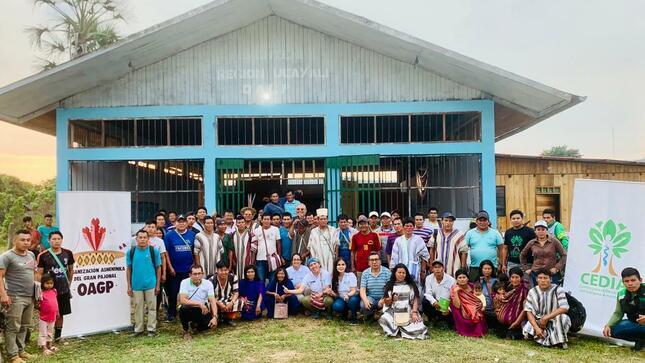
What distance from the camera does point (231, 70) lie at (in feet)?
34.3

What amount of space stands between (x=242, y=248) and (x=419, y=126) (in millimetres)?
5960

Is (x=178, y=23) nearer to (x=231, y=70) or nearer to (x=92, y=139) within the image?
(x=231, y=70)

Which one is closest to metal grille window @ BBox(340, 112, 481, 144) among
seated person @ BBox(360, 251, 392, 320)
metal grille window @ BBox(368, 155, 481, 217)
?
metal grille window @ BBox(368, 155, 481, 217)

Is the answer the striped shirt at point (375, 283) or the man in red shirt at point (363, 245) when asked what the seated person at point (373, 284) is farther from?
the man in red shirt at point (363, 245)

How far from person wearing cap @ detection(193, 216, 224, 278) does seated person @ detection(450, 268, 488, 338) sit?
3080 mm

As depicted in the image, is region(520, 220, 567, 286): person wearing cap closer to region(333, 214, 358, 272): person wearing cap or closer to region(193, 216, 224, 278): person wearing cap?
region(333, 214, 358, 272): person wearing cap

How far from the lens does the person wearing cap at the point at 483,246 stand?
6488 mm

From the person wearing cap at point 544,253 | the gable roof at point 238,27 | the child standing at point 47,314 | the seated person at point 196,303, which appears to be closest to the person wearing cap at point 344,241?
the seated person at point 196,303

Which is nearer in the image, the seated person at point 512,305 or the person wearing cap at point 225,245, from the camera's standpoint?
the seated person at point 512,305

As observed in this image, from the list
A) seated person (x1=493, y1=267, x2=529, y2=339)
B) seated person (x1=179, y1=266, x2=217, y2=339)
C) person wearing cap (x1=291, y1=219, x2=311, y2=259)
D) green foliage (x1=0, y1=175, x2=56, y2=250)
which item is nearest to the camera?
seated person (x1=493, y1=267, x2=529, y2=339)

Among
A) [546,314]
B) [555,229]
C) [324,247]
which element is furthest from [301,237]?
[555,229]

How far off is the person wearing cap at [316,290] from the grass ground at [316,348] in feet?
1.67

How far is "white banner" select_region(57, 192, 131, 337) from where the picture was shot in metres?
6.15

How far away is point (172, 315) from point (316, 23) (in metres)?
6.20
